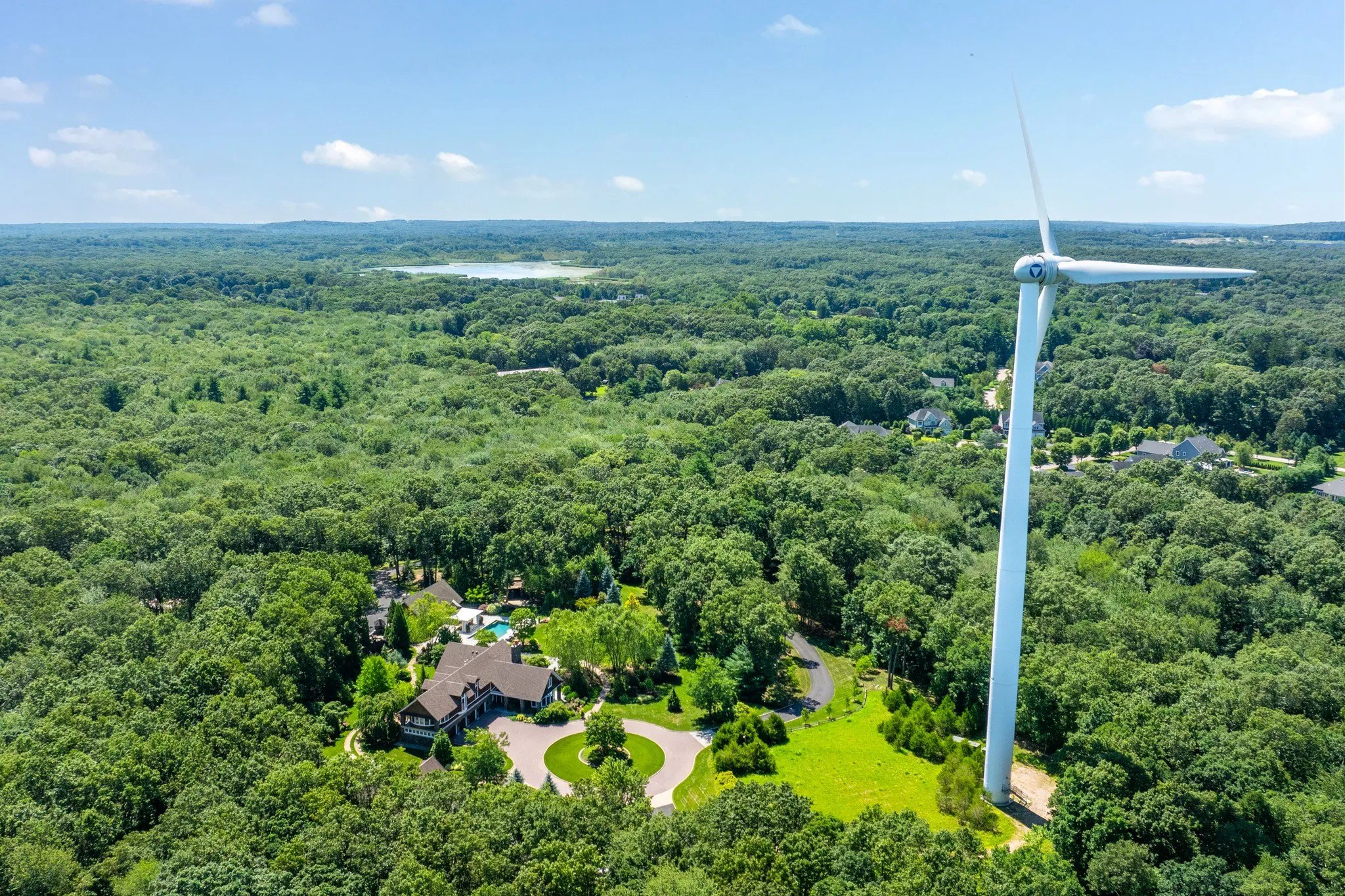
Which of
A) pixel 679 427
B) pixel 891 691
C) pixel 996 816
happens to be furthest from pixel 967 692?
pixel 679 427

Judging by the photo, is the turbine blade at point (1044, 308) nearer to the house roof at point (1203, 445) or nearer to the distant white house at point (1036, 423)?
the house roof at point (1203, 445)

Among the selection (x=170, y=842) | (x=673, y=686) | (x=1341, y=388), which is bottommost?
(x=673, y=686)

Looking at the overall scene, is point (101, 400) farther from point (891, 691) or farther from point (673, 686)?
point (891, 691)

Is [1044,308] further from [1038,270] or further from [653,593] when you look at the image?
[653,593]

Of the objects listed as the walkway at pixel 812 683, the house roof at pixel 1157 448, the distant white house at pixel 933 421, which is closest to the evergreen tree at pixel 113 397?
the walkway at pixel 812 683

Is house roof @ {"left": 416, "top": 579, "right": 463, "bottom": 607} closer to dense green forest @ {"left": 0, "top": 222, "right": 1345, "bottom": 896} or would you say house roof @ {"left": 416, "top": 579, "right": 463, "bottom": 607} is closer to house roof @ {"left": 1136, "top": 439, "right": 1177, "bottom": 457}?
dense green forest @ {"left": 0, "top": 222, "right": 1345, "bottom": 896}

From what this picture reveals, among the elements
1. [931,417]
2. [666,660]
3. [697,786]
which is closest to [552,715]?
[666,660]
